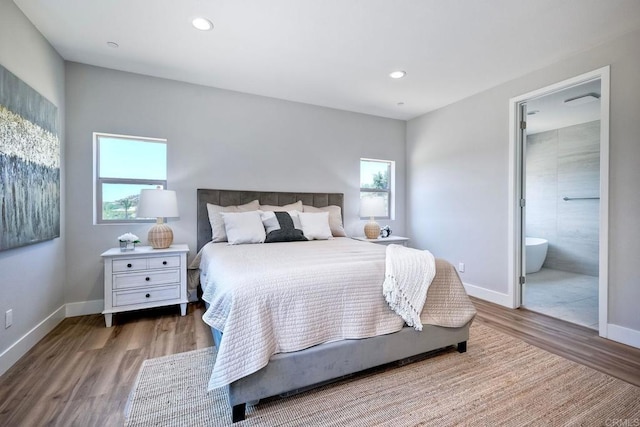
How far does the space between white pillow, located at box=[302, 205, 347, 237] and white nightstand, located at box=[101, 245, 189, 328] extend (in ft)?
5.31

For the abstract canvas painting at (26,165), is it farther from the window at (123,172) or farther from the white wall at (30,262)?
the window at (123,172)

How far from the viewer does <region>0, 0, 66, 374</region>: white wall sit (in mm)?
1901

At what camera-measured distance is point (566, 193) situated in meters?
4.76

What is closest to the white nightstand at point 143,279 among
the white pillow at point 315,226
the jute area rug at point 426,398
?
the jute area rug at point 426,398

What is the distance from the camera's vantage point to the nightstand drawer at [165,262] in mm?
2719

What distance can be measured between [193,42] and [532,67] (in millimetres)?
3296

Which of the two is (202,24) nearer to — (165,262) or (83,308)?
(165,262)

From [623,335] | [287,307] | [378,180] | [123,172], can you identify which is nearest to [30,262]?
[123,172]

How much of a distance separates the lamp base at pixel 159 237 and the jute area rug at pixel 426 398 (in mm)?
1206

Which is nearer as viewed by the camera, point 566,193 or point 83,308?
point 83,308

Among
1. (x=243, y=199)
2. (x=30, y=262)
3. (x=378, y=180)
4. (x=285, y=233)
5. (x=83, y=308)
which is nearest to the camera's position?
(x=30, y=262)

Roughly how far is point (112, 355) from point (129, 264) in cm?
83

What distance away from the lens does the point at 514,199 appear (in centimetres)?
313

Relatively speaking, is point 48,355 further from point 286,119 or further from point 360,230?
point 360,230
